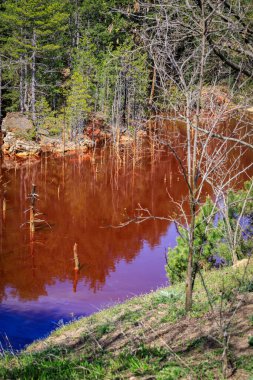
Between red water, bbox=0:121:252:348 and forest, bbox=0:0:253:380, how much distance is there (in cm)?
9

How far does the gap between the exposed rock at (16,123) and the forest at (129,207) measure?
19 cm

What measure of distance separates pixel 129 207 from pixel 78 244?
6.49m

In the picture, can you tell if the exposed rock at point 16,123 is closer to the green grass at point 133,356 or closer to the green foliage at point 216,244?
the green foliage at point 216,244

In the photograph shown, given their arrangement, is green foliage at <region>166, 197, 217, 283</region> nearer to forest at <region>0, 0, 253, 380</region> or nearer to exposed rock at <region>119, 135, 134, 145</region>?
forest at <region>0, 0, 253, 380</region>

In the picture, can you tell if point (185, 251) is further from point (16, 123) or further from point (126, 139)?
point (126, 139)

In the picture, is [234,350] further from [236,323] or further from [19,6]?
[19,6]

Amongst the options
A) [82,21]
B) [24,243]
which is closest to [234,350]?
[24,243]

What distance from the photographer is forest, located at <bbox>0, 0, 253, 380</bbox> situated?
7035 millimetres

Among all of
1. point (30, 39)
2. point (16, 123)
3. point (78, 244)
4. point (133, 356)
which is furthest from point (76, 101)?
point (133, 356)

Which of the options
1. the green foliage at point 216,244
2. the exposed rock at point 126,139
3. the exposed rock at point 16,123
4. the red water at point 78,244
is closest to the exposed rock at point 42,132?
the exposed rock at point 16,123

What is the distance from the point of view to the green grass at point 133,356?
602cm

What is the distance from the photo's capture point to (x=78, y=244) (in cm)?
2156

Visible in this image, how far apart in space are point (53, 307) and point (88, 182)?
17.4 meters

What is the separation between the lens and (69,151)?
43.3 m
